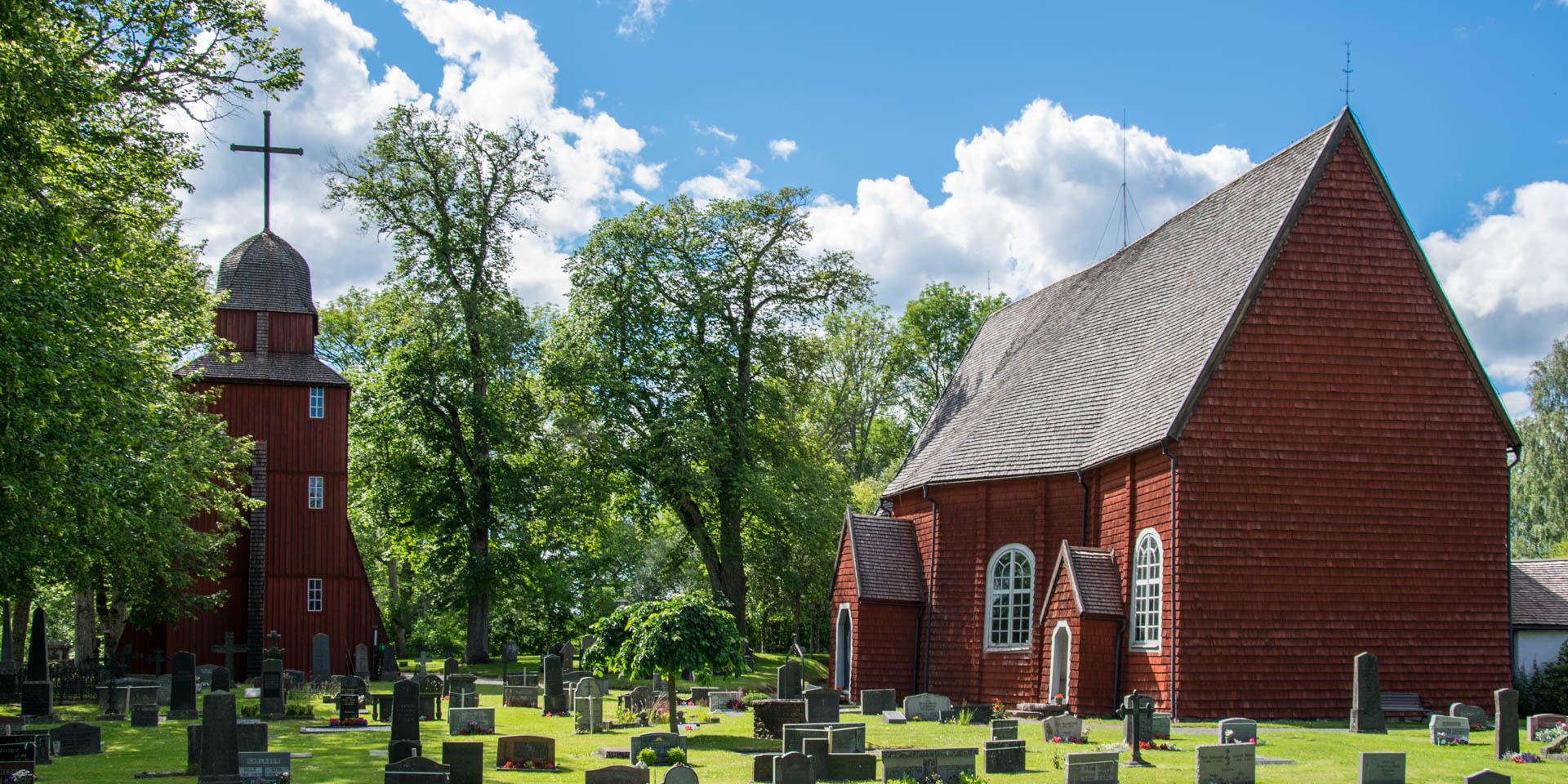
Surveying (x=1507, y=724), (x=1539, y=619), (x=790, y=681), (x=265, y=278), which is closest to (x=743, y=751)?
(x=790, y=681)

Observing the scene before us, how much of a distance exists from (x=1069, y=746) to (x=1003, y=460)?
10351 mm

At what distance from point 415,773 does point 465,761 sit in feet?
7.55

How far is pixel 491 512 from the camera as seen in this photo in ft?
133

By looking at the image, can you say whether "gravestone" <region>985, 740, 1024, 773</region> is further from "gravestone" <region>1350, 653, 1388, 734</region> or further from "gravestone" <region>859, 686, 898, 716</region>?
"gravestone" <region>859, 686, 898, 716</region>

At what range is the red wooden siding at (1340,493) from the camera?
22.5 meters

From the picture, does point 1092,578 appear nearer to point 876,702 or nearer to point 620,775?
point 876,702

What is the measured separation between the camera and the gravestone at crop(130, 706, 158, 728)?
22.4m

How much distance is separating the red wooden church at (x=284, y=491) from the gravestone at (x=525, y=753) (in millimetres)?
21693

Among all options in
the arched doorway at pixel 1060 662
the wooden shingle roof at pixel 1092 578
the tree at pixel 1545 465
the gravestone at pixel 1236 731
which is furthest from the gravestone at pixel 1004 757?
the tree at pixel 1545 465

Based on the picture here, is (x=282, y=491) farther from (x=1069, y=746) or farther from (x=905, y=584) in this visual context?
(x=1069, y=746)

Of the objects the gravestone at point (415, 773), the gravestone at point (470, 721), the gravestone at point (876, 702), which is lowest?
the gravestone at point (876, 702)

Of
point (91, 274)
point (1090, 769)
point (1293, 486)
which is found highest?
point (91, 274)

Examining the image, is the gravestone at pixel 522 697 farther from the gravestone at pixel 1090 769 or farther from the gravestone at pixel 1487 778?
the gravestone at pixel 1487 778

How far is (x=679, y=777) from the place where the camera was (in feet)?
42.0
